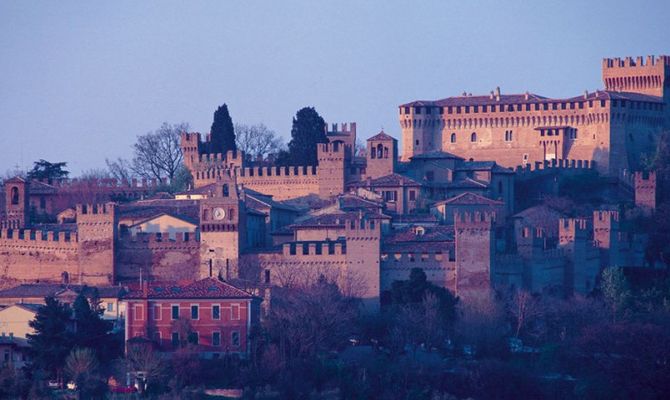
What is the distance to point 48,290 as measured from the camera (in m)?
55.0

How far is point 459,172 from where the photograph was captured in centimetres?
6500

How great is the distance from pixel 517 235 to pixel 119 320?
1169 cm

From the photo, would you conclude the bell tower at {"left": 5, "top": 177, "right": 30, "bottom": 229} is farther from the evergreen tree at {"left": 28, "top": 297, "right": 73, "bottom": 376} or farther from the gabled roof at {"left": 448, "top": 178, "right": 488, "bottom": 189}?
the gabled roof at {"left": 448, "top": 178, "right": 488, "bottom": 189}

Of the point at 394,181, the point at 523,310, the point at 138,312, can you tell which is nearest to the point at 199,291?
the point at 138,312

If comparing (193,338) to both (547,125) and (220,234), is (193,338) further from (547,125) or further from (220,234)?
(547,125)

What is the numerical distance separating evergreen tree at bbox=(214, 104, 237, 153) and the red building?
68.3 ft

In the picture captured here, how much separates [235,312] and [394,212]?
12.3 meters

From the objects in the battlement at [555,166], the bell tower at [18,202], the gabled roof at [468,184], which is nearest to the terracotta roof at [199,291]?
the bell tower at [18,202]

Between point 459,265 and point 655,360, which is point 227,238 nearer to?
point 459,265

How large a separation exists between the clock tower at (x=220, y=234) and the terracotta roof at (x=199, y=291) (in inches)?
127

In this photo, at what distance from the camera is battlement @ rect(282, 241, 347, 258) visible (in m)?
54.5

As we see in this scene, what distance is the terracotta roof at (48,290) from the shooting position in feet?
178

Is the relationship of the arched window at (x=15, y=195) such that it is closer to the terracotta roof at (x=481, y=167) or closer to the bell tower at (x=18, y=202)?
the bell tower at (x=18, y=202)

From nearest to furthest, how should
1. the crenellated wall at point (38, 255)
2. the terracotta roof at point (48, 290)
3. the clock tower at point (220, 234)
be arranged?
the terracotta roof at point (48, 290) → the clock tower at point (220, 234) → the crenellated wall at point (38, 255)
